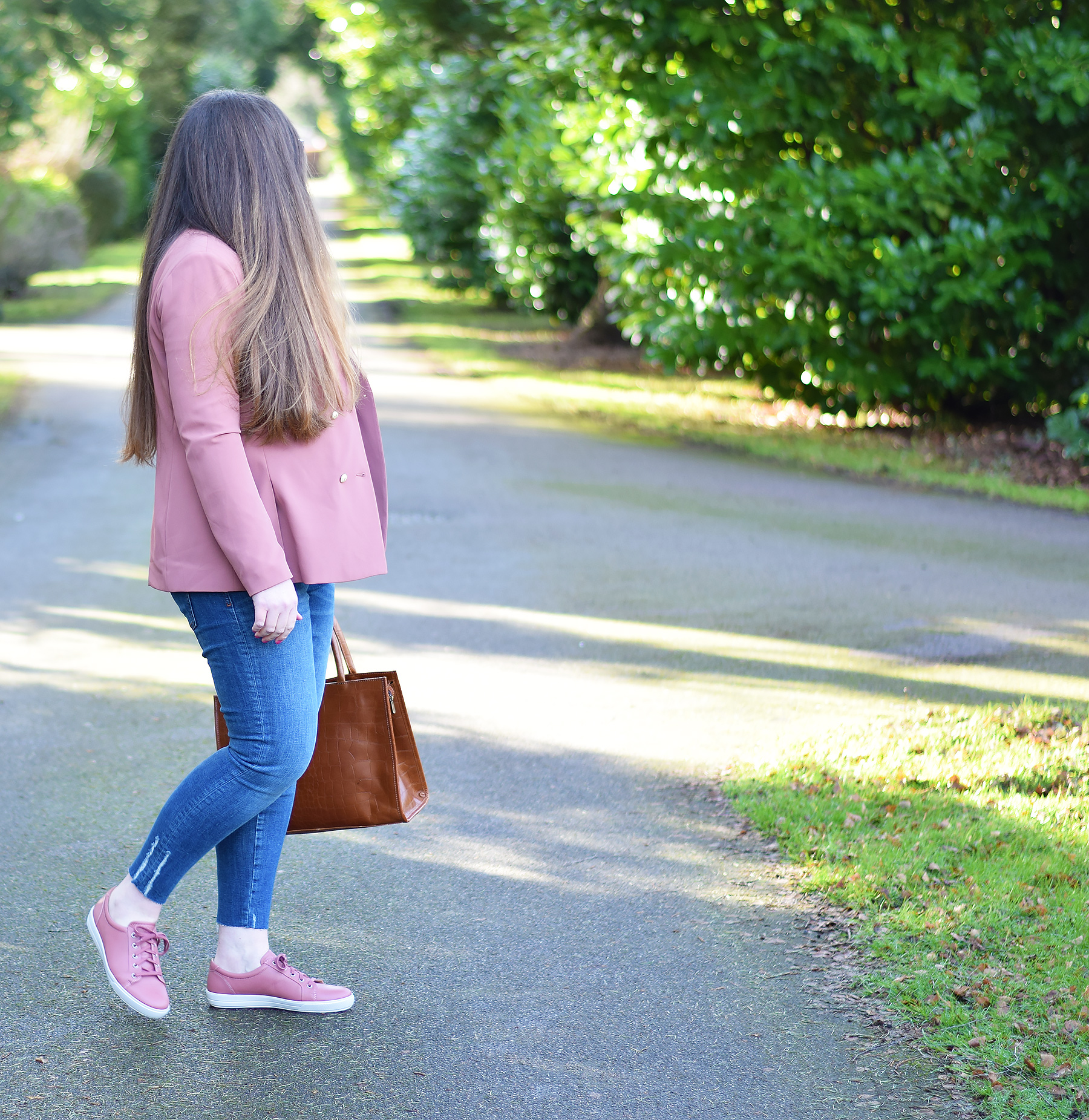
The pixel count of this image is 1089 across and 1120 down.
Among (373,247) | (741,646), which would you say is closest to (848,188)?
(741,646)

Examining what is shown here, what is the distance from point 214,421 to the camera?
278 centimetres

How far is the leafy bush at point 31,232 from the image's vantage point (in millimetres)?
26016

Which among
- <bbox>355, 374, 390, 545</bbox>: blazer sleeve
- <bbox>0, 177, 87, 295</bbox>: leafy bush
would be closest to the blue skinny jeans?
<bbox>355, 374, 390, 545</bbox>: blazer sleeve

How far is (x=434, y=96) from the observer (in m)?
24.4

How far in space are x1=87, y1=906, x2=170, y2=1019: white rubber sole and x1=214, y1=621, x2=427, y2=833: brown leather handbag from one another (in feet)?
1.62

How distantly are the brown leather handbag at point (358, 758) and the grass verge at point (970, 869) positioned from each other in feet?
4.32

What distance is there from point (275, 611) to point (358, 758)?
592mm

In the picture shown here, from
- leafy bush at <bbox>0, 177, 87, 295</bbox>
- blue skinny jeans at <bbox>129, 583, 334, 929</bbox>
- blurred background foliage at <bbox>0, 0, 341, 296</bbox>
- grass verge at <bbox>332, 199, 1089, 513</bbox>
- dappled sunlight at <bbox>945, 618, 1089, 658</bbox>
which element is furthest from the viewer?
blurred background foliage at <bbox>0, 0, 341, 296</bbox>

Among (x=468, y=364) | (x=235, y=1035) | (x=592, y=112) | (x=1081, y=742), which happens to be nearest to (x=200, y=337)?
(x=235, y=1035)

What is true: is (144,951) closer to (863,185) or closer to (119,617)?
(119,617)

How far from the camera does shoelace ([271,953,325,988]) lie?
3.25 m

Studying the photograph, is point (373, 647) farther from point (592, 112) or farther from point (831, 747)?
point (592, 112)

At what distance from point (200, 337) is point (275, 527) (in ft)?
1.40

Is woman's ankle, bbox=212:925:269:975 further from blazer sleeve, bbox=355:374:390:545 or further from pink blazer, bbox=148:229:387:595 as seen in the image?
blazer sleeve, bbox=355:374:390:545
